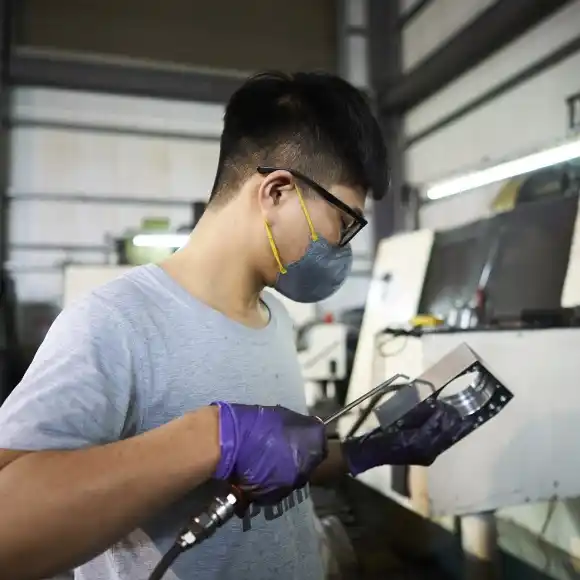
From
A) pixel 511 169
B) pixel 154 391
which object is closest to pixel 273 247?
pixel 154 391

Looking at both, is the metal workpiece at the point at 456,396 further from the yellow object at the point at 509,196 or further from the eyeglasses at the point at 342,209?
the yellow object at the point at 509,196

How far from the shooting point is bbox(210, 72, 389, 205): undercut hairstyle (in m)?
0.76

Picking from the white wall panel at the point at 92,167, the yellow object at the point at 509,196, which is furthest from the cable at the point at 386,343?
the white wall panel at the point at 92,167

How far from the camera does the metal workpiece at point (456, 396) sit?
0.89 metres

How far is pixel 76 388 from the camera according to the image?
0.51 m

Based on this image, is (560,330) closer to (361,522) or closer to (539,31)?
(361,522)

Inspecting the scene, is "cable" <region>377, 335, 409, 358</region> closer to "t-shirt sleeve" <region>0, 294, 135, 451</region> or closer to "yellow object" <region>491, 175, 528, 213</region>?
"t-shirt sleeve" <region>0, 294, 135, 451</region>

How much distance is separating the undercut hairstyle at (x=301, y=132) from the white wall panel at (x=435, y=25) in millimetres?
2457

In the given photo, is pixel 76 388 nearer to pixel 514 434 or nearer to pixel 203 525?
pixel 203 525

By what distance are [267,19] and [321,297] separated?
3450mm

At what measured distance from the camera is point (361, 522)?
2180 mm

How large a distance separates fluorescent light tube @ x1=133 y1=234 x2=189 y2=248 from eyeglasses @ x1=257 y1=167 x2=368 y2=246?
202 centimetres

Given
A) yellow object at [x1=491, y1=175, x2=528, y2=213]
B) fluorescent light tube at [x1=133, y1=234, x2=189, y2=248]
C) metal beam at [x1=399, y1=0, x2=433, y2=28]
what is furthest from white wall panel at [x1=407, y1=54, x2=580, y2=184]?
fluorescent light tube at [x1=133, y1=234, x2=189, y2=248]

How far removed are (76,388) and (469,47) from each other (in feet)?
9.36
